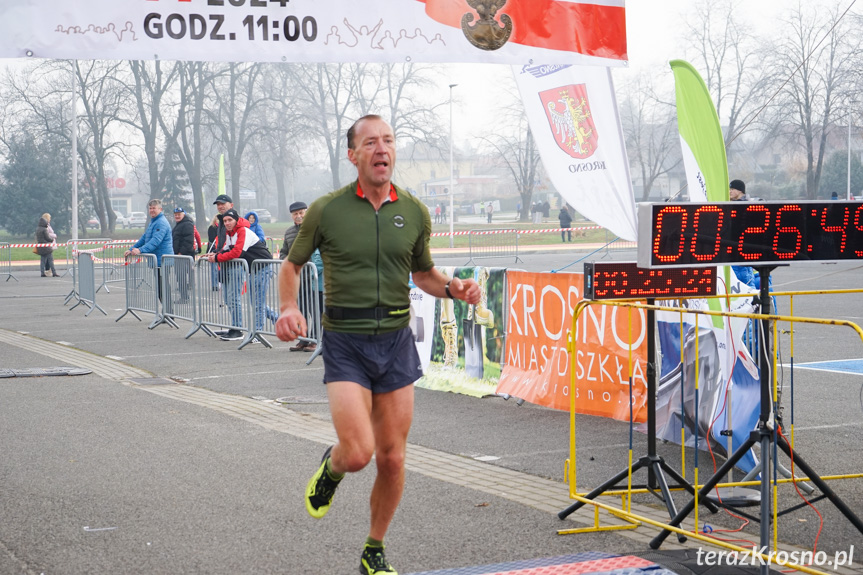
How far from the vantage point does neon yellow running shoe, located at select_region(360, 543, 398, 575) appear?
14.8 ft

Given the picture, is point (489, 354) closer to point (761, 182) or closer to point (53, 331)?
point (53, 331)

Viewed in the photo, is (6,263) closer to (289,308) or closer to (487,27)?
(487,27)

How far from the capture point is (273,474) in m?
6.85

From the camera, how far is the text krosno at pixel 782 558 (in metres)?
4.70

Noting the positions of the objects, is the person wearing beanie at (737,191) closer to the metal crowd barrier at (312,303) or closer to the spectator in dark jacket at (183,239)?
the metal crowd barrier at (312,303)

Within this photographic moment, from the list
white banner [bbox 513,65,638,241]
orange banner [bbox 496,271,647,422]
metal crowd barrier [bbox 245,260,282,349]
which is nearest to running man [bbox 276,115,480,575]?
orange banner [bbox 496,271,647,422]

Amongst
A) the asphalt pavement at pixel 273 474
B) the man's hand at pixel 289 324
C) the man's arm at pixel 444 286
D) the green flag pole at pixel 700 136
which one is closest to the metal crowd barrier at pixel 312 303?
the asphalt pavement at pixel 273 474

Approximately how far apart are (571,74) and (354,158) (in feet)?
14.1

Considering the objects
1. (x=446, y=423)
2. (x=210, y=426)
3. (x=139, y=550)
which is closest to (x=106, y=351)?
(x=210, y=426)

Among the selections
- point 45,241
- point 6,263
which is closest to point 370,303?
point 45,241

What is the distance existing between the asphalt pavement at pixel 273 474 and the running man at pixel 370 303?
569mm

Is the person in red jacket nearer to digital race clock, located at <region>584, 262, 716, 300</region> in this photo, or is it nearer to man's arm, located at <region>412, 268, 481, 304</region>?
digital race clock, located at <region>584, 262, 716, 300</region>

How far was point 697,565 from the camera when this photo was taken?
15.6 ft

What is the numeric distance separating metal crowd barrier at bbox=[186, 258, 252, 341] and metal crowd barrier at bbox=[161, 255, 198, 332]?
7.7 inches
